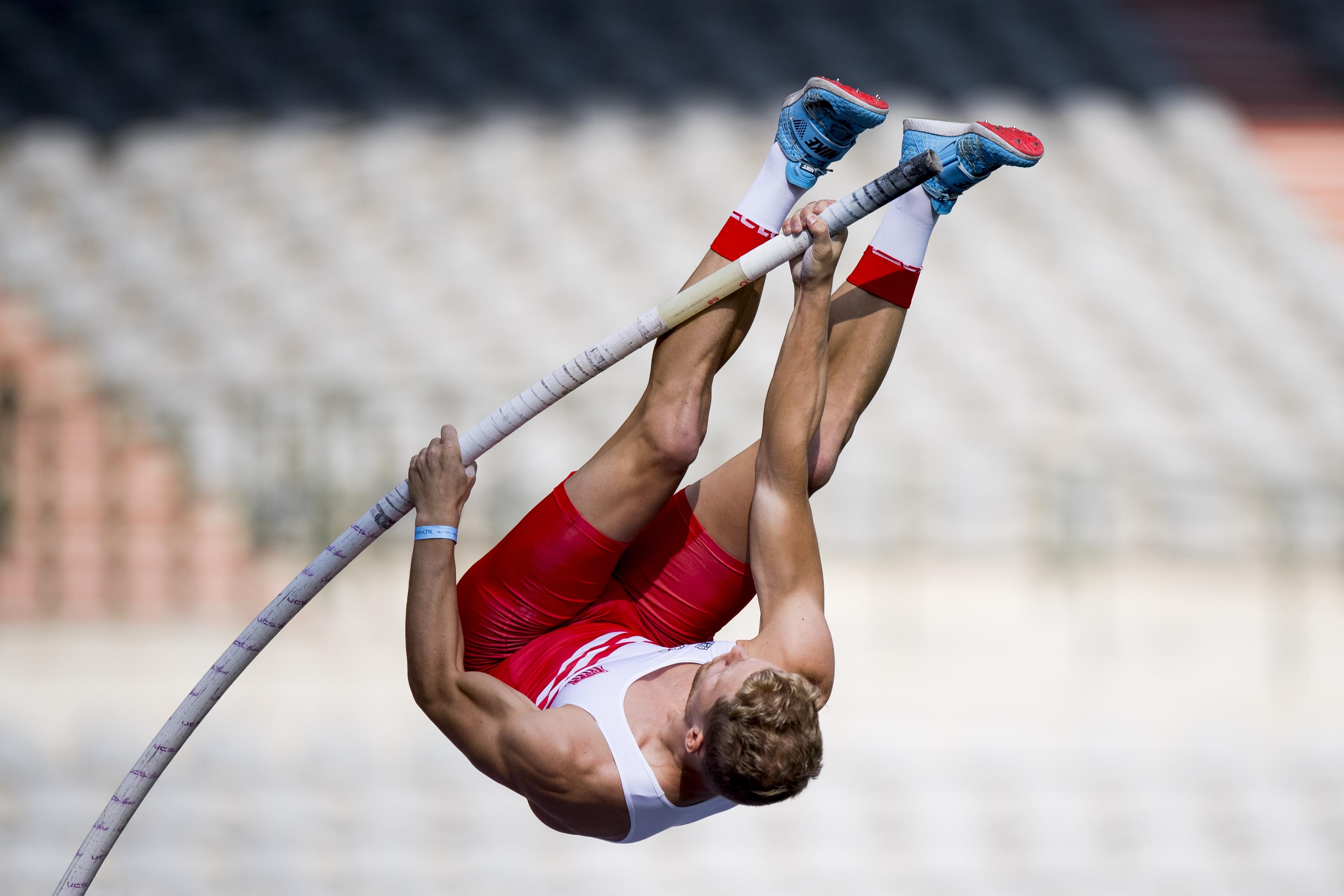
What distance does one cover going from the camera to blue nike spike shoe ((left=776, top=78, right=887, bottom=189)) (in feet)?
7.38

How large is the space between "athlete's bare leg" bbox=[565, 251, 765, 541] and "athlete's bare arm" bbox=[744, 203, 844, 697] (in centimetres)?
14

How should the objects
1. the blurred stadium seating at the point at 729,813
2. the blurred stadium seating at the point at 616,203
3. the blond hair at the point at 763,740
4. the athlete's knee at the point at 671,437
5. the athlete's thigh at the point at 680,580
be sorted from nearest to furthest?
the blond hair at the point at 763,740 < the athlete's knee at the point at 671,437 < the athlete's thigh at the point at 680,580 < the blurred stadium seating at the point at 729,813 < the blurred stadium seating at the point at 616,203

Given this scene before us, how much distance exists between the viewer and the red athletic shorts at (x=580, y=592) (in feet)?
7.67

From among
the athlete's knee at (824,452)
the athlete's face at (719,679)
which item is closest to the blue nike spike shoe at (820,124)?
the athlete's knee at (824,452)

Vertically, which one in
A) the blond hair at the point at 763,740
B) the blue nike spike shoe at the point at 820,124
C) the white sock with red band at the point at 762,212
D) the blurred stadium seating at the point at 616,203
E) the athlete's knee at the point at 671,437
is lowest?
the blond hair at the point at 763,740

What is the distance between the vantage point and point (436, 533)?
6.96 feet

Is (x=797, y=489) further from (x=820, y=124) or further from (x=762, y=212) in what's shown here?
(x=820, y=124)

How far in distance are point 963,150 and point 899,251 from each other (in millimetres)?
235

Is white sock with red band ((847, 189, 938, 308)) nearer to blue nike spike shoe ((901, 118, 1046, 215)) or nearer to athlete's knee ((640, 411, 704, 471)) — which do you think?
blue nike spike shoe ((901, 118, 1046, 215))

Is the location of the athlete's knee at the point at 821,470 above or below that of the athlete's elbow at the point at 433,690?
above

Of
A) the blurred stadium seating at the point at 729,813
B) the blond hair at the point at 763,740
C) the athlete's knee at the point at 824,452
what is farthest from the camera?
the blurred stadium seating at the point at 729,813

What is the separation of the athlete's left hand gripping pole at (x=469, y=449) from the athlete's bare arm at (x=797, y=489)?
0.24ft

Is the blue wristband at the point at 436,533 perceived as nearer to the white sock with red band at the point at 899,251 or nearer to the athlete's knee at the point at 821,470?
the athlete's knee at the point at 821,470

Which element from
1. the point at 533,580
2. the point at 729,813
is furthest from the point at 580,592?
the point at 729,813
